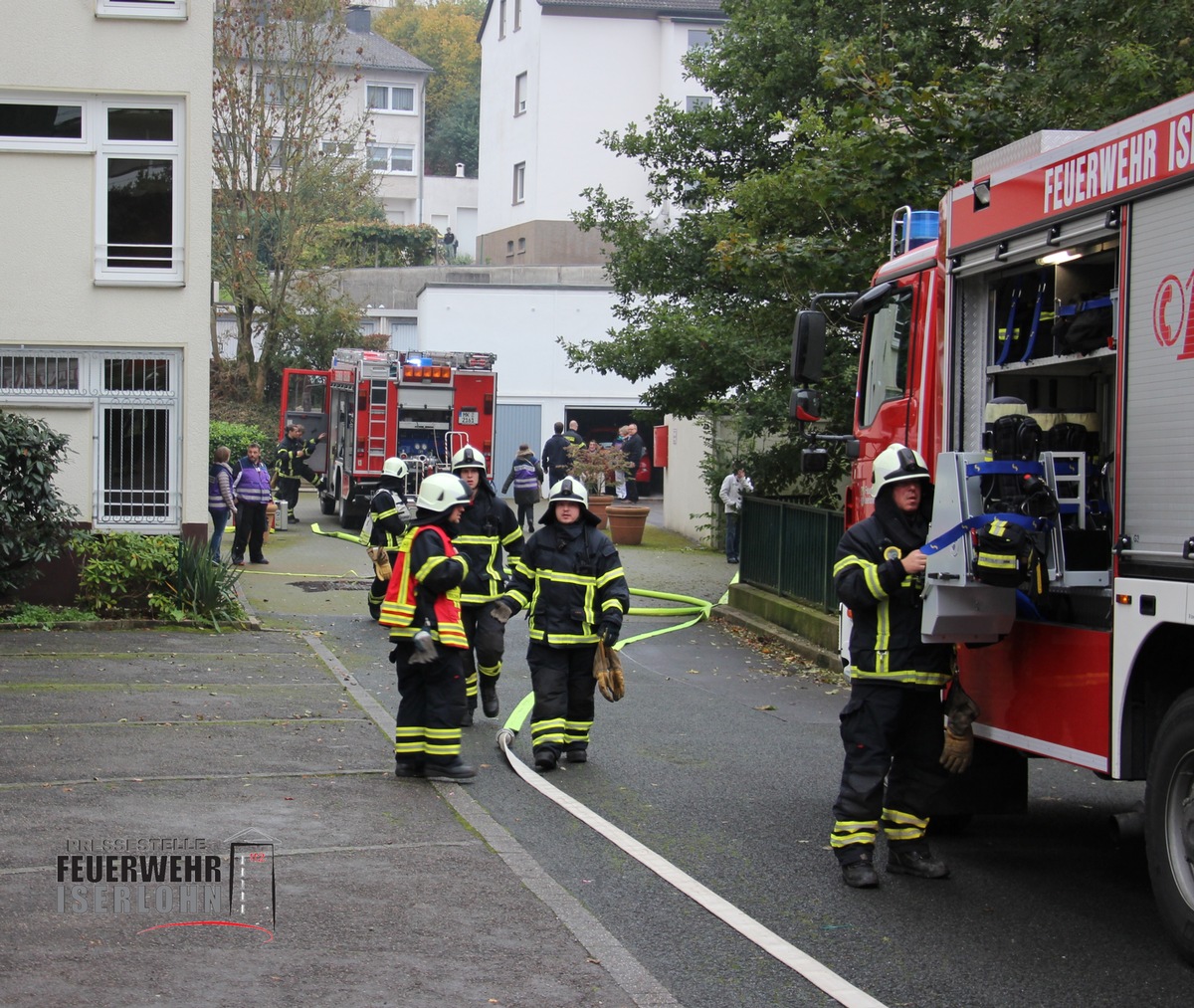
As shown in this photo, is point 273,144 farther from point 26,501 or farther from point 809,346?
point 809,346

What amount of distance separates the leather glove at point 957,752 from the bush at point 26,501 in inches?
378

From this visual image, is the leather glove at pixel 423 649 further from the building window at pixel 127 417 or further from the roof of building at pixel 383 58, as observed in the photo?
the roof of building at pixel 383 58

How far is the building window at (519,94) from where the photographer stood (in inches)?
1864

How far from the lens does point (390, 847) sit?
674cm

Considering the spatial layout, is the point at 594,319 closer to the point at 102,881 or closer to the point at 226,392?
the point at 226,392

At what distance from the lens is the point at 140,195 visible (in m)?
15.6

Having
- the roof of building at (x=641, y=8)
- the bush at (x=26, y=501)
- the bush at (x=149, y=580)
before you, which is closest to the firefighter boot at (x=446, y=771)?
the bush at (x=149, y=580)

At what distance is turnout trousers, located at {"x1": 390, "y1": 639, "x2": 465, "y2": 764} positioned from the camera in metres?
8.34

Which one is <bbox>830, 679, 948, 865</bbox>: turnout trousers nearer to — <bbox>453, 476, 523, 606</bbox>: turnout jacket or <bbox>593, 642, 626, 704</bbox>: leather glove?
<bbox>593, 642, 626, 704</bbox>: leather glove

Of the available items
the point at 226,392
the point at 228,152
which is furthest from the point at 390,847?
the point at 226,392

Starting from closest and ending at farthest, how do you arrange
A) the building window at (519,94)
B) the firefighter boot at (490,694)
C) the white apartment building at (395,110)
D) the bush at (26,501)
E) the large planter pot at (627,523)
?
the firefighter boot at (490,694)
the bush at (26,501)
the large planter pot at (627,523)
the building window at (519,94)
the white apartment building at (395,110)

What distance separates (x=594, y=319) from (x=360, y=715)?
87.8ft

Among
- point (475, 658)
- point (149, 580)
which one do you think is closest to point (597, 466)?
point (149, 580)

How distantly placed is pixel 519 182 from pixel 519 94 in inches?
110
